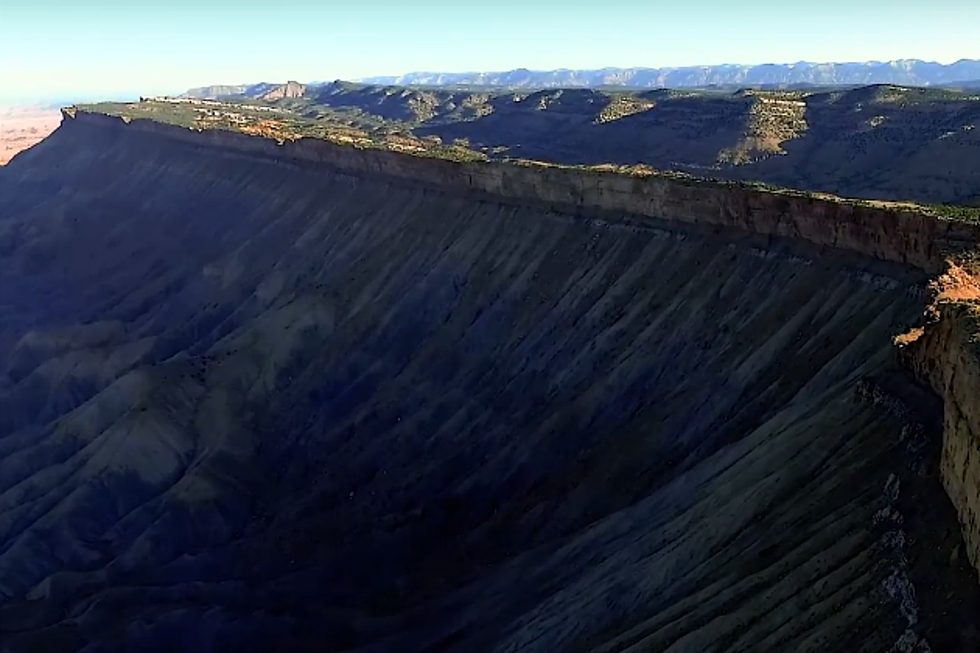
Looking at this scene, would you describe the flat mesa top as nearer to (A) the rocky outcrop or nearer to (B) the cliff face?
(A) the rocky outcrop

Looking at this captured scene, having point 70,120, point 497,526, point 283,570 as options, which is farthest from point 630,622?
point 70,120

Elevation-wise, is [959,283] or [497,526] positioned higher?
[959,283]

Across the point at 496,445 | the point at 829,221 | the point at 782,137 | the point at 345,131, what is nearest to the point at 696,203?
the point at 829,221

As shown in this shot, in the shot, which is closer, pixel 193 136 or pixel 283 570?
pixel 283 570

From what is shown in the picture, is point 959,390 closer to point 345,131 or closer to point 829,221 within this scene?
point 829,221

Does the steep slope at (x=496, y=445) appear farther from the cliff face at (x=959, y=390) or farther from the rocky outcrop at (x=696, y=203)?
the cliff face at (x=959, y=390)

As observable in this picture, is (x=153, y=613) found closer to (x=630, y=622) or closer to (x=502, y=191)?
(x=630, y=622)

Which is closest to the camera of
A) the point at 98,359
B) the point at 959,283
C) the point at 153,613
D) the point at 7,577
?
the point at 959,283

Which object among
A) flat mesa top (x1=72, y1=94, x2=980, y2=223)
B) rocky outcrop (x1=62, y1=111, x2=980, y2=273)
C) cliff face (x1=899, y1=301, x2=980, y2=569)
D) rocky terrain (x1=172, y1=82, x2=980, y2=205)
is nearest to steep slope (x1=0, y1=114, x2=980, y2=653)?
rocky outcrop (x1=62, y1=111, x2=980, y2=273)
